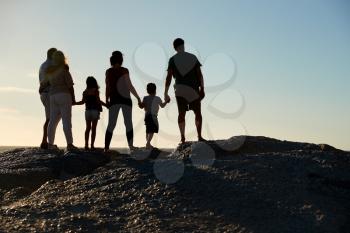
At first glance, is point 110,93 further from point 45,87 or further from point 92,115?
point 45,87

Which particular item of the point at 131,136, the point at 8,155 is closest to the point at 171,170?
the point at 131,136

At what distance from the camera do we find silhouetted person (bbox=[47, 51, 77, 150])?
409 inches

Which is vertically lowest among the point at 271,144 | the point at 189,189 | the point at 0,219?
the point at 0,219

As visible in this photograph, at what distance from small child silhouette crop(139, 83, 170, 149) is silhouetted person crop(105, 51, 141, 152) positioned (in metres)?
1.33

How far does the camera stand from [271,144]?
953 centimetres

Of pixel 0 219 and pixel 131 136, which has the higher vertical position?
pixel 131 136

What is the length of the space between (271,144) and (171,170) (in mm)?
2732

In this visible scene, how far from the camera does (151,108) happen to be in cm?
1195

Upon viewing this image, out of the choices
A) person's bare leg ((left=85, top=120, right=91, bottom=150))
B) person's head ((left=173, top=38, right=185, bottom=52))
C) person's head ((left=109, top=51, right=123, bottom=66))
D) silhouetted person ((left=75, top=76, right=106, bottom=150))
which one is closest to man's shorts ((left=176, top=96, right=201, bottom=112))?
person's head ((left=173, top=38, right=185, bottom=52))

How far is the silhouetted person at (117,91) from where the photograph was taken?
10.3m

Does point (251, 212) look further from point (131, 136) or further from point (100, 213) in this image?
point (131, 136)

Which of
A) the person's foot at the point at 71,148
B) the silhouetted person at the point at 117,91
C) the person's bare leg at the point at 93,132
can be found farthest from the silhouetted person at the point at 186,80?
the person's foot at the point at 71,148

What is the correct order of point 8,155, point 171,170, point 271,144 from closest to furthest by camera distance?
1. point 171,170
2. point 271,144
3. point 8,155

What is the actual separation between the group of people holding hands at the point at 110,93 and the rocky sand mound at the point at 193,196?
1502mm
